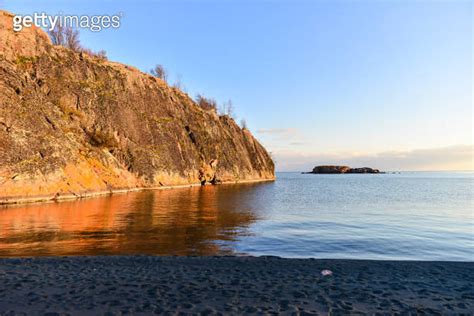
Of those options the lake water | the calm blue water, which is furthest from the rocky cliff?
the calm blue water

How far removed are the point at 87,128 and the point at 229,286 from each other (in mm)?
57612

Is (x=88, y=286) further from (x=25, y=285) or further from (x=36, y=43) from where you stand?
(x=36, y=43)

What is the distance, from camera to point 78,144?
2093 inches

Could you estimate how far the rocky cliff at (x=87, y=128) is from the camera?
4250 centimetres

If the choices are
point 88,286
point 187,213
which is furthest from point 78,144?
point 88,286

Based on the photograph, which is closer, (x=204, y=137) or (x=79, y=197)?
(x=79, y=197)

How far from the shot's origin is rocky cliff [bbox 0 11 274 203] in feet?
139

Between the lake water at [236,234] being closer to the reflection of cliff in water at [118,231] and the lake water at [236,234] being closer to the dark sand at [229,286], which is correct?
the reflection of cliff in water at [118,231]

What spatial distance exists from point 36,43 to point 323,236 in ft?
199

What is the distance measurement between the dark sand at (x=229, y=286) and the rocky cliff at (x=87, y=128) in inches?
1285

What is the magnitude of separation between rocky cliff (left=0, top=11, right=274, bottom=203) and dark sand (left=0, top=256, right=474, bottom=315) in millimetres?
32640

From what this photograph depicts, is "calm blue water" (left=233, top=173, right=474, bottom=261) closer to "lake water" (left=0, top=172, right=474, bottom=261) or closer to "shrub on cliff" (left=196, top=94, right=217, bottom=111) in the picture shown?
"lake water" (left=0, top=172, right=474, bottom=261)

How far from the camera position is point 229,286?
9.87 metres

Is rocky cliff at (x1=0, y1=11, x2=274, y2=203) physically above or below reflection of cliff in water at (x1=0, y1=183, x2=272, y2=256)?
above
